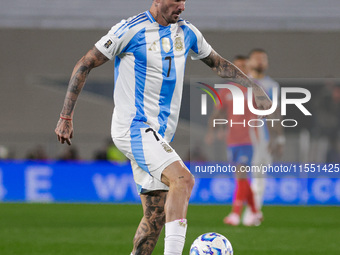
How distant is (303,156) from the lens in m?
16.4

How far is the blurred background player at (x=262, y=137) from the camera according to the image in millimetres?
9148

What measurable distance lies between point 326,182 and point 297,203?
2.42 ft

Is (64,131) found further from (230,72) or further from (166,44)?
(230,72)

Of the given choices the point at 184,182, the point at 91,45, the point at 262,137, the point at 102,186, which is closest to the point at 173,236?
the point at 184,182

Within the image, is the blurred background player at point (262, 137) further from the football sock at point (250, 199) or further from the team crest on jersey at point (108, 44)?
the team crest on jersey at point (108, 44)

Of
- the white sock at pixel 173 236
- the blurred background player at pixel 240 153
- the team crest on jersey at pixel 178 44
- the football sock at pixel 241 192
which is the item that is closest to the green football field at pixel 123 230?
the blurred background player at pixel 240 153

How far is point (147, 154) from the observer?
177 inches

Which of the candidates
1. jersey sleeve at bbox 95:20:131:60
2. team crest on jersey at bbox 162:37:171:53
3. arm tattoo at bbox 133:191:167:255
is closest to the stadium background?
arm tattoo at bbox 133:191:167:255

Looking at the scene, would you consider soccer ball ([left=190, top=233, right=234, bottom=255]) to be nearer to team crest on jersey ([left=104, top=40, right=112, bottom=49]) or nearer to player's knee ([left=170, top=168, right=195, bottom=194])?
player's knee ([left=170, top=168, right=195, bottom=194])

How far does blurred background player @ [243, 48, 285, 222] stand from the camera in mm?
9148

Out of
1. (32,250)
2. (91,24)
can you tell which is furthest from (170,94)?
(91,24)

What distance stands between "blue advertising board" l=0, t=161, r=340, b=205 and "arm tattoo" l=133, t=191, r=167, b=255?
981cm

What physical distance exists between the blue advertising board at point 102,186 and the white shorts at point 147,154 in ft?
32.8

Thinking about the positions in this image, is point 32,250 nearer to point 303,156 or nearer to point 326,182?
point 326,182
